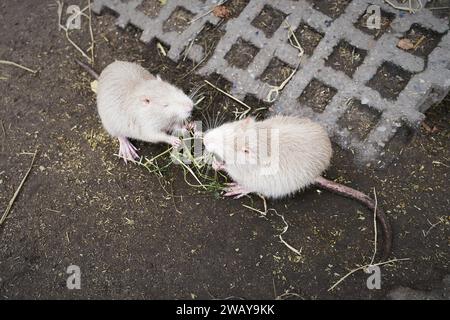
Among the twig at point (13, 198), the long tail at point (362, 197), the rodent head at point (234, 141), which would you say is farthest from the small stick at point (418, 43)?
the twig at point (13, 198)

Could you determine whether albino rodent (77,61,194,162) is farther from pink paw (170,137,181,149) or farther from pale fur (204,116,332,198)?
pale fur (204,116,332,198)

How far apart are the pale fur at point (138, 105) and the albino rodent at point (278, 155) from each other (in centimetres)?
37

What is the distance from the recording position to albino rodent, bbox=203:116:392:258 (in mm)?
2990

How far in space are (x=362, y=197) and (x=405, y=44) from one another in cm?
125

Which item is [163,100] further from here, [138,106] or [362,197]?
[362,197]

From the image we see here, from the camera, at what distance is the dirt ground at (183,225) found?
3.05 m

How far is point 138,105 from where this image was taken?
336 cm

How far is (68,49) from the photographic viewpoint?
400 cm

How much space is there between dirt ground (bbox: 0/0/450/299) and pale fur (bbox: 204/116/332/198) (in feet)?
0.83

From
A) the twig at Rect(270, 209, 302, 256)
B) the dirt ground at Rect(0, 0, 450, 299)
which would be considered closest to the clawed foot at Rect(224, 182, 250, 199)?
the dirt ground at Rect(0, 0, 450, 299)

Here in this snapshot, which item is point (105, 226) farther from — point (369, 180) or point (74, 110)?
point (369, 180)

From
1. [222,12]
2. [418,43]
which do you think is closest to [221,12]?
[222,12]

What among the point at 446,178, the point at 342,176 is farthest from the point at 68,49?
the point at 446,178

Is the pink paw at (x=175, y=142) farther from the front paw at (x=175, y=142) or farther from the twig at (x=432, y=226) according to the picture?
the twig at (x=432, y=226)
